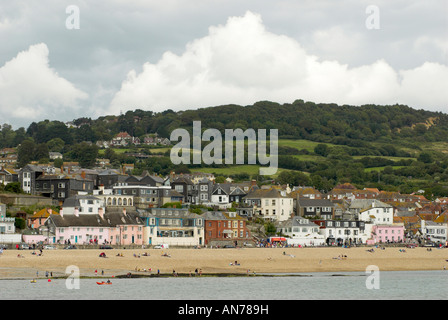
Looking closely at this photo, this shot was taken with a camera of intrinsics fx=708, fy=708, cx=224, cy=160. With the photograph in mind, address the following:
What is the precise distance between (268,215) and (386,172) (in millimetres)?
77707

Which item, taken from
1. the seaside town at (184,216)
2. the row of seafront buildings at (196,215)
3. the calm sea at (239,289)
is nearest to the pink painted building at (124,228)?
the row of seafront buildings at (196,215)

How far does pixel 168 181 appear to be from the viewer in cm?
10606

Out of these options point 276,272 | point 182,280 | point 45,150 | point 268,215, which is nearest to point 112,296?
point 182,280

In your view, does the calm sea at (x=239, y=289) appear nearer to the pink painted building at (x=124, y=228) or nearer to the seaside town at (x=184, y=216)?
the seaside town at (x=184, y=216)

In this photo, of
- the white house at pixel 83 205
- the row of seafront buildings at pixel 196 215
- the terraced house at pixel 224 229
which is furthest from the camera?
the terraced house at pixel 224 229

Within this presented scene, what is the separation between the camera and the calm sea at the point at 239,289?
155ft

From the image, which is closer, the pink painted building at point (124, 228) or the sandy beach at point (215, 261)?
the sandy beach at point (215, 261)

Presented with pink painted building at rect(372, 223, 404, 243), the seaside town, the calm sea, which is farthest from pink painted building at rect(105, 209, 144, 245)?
pink painted building at rect(372, 223, 404, 243)

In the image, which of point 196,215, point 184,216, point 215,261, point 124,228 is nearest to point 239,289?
point 215,261

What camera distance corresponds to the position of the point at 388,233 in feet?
324

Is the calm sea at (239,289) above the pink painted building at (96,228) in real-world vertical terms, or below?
below

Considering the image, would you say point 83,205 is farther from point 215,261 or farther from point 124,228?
point 215,261

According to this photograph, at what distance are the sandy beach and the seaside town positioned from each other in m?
6.55

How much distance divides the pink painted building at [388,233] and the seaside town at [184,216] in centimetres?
14
